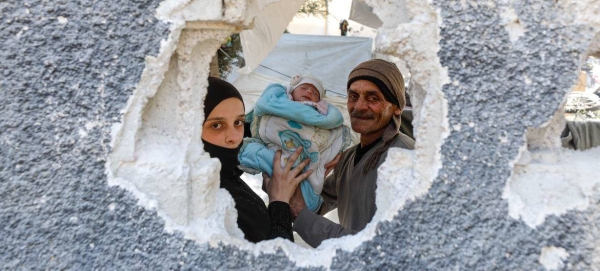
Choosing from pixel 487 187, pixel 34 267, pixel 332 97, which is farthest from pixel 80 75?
pixel 332 97

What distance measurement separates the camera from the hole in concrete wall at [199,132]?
A: 47.6 inches

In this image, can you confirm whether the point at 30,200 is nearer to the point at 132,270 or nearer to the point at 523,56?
the point at 132,270

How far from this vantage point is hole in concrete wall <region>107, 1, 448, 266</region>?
1.21m

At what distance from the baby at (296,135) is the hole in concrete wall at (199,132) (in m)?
1.12

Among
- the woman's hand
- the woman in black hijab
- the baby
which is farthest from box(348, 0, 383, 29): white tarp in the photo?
the woman in black hijab

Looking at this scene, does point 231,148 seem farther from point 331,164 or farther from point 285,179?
point 331,164

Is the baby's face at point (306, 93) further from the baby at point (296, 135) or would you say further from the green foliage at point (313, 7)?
the green foliage at point (313, 7)

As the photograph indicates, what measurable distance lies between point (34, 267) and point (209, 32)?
0.78 metres

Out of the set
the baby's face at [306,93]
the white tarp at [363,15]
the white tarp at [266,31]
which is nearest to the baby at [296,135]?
the baby's face at [306,93]

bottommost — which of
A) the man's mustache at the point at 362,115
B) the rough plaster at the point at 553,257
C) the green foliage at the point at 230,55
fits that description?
the green foliage at the point at 230,55

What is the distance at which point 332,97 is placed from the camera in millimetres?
6465

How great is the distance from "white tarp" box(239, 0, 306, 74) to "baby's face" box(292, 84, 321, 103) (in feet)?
6.26

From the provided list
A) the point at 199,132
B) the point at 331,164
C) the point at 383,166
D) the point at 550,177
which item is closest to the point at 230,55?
the point at 331,164

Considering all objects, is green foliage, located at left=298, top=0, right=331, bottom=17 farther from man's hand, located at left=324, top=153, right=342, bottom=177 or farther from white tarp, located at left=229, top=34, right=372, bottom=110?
man's hand, located at left=324, top=153, right=342, bottom=177
